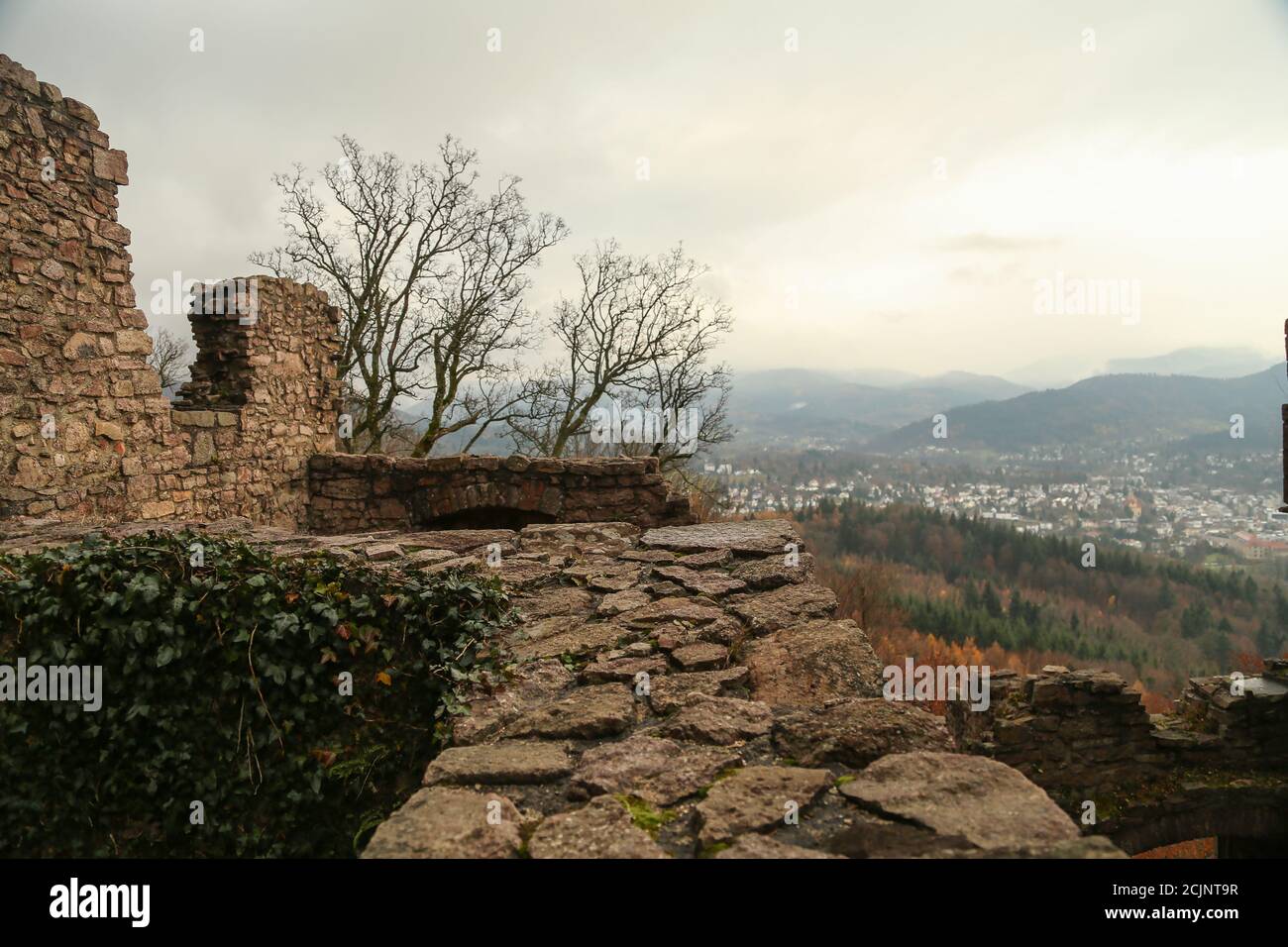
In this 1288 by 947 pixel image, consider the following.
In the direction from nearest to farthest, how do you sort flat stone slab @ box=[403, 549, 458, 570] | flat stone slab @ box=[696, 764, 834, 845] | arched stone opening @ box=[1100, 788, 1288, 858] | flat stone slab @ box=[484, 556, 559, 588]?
1. flat stone slab @ box=[696, 764, 834, 845]
2. flat stone slab @ box=[403, 549, 458, 570]
3. flat stone slab @ box=[484, 556, 559, 588]
4. arched stone opening @ box=[1100, 788, 1288, 858]

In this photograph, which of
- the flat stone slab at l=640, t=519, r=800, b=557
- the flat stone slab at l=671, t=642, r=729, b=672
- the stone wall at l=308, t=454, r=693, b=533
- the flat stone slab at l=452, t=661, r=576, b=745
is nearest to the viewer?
the flat stone slab at l=452, t=661, r=576, b=745

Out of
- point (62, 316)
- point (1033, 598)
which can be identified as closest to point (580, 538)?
point (62, 316)

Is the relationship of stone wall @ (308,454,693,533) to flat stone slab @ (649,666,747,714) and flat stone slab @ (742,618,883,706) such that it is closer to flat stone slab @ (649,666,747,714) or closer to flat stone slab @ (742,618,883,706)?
flat stone slab @ (742,618,883,706)

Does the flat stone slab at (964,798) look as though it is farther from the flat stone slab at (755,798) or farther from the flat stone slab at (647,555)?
the flat stone slab at (647,555)

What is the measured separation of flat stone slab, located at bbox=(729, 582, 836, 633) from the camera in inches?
133

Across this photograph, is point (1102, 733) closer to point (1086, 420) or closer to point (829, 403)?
point (1086, 420)

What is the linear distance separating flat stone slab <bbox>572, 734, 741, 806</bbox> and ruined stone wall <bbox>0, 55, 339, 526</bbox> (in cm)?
485

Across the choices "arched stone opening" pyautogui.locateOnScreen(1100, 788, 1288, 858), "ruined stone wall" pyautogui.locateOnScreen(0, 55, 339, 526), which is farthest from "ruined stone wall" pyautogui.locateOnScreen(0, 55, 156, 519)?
"arched stone opening" pyautogui.locateOnScreen(1100, 788, 1288, 858)

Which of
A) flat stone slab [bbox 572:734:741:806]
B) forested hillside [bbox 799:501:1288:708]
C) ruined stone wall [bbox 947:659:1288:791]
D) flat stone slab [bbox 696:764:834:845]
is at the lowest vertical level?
forested hillside [bbox 799:501:1288:708]

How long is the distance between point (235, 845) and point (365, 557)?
1.40 metres

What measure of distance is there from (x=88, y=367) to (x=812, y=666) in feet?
18.1

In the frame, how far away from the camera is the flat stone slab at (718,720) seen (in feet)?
7.60
